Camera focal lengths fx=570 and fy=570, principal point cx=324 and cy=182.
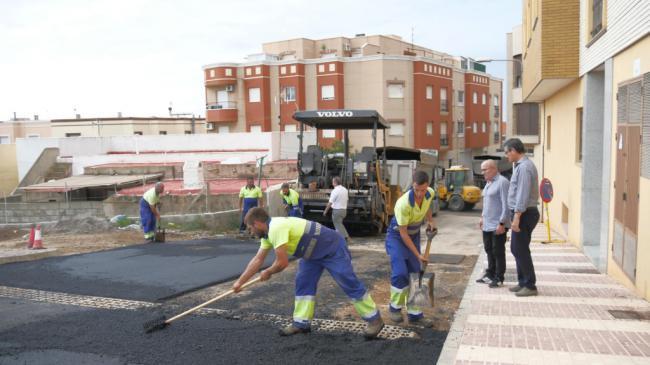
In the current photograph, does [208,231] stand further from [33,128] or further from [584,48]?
[33,128]

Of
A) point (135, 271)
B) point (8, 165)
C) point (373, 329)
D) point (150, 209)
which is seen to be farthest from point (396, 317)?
point (8, 165)

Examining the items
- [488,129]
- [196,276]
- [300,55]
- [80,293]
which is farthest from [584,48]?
[488,129]

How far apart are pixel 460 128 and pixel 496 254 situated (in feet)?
114

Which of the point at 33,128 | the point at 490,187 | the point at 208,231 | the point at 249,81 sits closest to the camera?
the point at 490,187

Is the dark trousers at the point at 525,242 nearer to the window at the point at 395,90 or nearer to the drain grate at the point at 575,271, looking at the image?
the drain grate at the point at 575,271

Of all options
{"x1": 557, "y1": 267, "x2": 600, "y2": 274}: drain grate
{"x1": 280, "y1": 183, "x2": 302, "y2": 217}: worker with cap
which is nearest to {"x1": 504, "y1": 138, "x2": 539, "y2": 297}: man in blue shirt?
{"x1": 557, "y1": 267, "x2": 600, "y2": 274}: drain grate

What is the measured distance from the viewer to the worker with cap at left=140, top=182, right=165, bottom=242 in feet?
37.3

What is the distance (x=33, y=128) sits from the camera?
156 ft

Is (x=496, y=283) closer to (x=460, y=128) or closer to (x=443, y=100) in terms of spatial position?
(x=443, y=100)

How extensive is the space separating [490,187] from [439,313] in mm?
1765

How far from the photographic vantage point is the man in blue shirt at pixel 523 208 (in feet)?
19.8

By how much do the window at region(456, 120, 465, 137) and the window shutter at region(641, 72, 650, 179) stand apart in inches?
1350

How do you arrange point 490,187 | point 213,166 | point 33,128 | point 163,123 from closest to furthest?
point 490,187
point 213,166
point 163,123
point 33,128

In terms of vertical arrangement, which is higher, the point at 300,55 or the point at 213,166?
the point at 300,55
